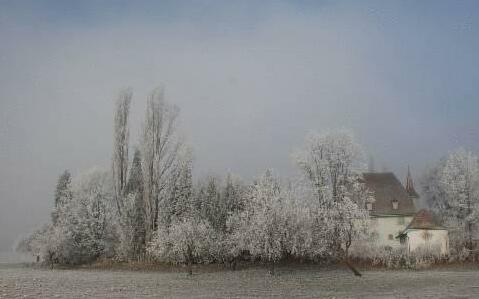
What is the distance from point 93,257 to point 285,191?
24.8m

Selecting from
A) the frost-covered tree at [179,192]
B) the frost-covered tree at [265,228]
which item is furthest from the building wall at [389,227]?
the frost-covered tree at [179,192]

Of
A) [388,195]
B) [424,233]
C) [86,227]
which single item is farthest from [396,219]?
[86,227]

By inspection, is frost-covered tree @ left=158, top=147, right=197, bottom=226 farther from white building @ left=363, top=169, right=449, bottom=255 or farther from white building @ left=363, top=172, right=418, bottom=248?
white building @ left=363, top=172, right=418, bottom=248

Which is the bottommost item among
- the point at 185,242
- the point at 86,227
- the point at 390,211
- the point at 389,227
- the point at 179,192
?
the point at 185,242

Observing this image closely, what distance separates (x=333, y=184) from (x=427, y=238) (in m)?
14.0

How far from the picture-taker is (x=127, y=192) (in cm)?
5547

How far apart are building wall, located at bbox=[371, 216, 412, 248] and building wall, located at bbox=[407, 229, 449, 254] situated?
195 inches

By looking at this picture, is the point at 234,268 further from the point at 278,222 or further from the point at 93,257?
the point at 93,257

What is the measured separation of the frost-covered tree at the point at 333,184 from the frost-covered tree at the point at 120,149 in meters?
18.7

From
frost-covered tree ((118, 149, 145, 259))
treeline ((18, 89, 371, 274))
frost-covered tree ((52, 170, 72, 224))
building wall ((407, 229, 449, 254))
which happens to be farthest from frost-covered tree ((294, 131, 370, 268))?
frost-covered tree ((52, 170, 72, 224))

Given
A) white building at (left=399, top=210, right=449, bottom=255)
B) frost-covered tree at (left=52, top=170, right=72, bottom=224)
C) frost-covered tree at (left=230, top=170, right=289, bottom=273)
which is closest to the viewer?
frost-covered tree at (left=230, top=170, right=289, bottom=273)

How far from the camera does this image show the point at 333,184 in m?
51.0

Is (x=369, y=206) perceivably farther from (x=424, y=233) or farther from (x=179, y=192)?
(x=179, y=192)

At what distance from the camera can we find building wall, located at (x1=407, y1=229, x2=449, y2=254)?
180 feet
